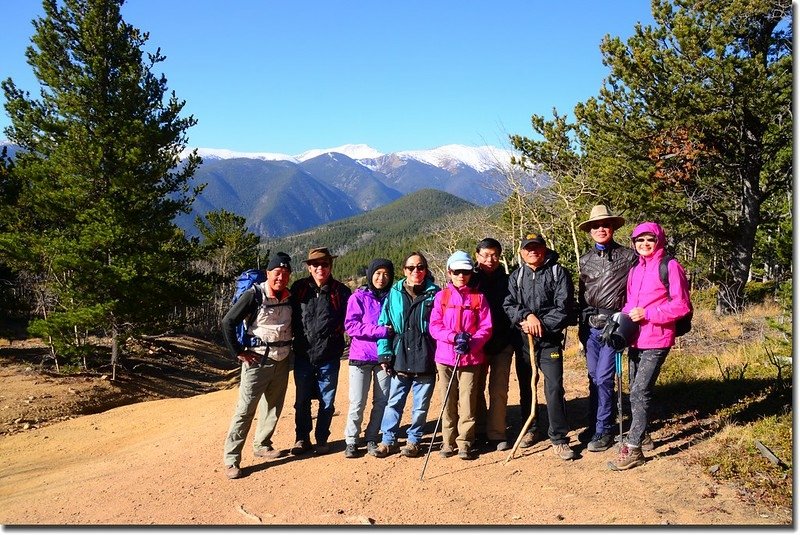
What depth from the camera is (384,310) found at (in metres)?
5.16

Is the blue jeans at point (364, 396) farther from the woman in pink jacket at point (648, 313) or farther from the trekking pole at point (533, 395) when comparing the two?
the woman in pink jacket at point (648, 313)

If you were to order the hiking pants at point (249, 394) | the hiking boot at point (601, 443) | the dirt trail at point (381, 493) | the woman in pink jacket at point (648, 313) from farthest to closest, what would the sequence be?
the hiking pants at point (249, 394)
the hiking boot at point (601, 443)
the woman in pink jacket at point (648, 313)
the dirt trail at point (381, 493)

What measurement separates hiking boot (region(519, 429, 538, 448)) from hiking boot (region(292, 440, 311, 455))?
87.5 inches

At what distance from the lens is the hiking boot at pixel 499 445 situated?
5.26 m

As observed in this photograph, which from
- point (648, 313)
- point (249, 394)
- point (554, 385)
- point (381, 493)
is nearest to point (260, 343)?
point (249, 394)

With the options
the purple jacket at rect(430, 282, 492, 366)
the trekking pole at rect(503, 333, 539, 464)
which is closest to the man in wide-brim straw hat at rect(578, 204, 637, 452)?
the trekking pole at rect(503, 333, 539, 464)

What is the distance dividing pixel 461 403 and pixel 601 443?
1362 mm

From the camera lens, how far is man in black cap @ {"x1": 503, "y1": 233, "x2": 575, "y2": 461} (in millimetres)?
4941

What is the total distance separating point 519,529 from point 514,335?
Result: 1.95 m

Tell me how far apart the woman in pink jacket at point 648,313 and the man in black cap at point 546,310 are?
546mm

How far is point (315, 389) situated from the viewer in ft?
18.2

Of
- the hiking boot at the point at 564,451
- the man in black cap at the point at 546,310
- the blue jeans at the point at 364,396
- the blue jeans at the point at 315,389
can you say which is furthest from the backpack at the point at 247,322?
the hiking boot at the point at 564,451

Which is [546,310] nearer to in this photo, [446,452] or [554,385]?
[554,385]

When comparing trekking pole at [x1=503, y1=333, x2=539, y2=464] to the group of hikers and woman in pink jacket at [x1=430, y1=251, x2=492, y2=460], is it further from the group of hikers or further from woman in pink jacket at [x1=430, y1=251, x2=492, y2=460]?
woman in pink jacket at [x1=430, y1=251, x2=492, y2=460]
